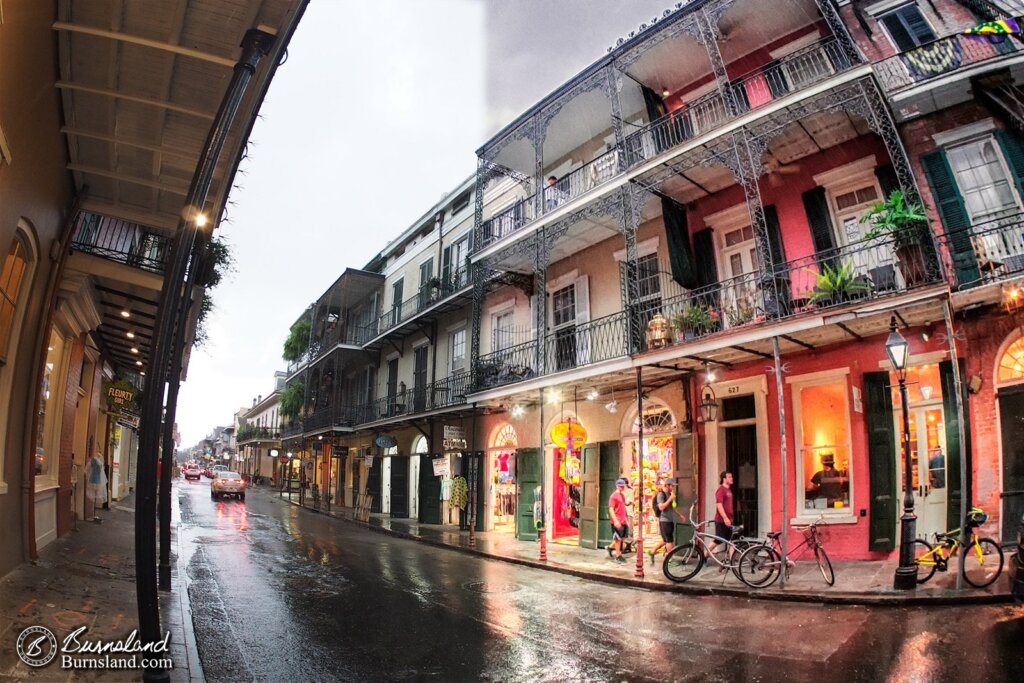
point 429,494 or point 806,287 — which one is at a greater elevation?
point 806,287

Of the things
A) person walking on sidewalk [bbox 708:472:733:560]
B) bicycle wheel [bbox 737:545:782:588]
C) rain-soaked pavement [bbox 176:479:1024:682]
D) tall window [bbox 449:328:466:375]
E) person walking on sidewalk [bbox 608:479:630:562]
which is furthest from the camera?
tall window [bbox 449:328:466:375]

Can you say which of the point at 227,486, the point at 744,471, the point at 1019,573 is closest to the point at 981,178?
the point at 744,471

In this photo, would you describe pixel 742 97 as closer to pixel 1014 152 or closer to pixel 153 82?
pixel 1014 152

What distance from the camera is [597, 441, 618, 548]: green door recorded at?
13625 mm

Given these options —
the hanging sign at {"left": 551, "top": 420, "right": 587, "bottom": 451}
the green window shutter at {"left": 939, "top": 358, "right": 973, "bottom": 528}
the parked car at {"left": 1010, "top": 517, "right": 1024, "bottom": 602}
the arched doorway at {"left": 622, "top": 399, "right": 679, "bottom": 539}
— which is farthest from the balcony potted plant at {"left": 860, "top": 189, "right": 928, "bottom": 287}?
the hanging sign at {"left": 551, "top": 420, "right": 587, "bottom": 451}

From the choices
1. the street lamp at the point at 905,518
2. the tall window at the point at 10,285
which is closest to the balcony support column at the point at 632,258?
the street lamp at the point at 905,518

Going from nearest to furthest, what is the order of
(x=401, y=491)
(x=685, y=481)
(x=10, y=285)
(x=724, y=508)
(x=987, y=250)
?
(x=10, y=285) → (x=987, y=250) → (x=724, y=508) → (x=685, y=481) → (x=401, y=491)

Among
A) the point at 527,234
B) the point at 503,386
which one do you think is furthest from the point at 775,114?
the point at 503,386

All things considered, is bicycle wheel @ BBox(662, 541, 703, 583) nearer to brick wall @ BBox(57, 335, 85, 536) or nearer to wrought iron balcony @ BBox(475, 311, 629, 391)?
wrought iron balcony @ BBox(475, 311, 629, 391)

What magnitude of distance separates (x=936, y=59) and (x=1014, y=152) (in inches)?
87.7

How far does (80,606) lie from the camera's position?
603cm

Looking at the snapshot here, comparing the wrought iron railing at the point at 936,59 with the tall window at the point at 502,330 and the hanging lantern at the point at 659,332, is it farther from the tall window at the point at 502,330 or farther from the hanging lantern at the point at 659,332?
the tall window at the point at 502,330

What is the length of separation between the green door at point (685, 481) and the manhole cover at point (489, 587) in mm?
4291

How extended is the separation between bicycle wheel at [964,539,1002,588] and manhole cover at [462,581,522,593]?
20.6ft
